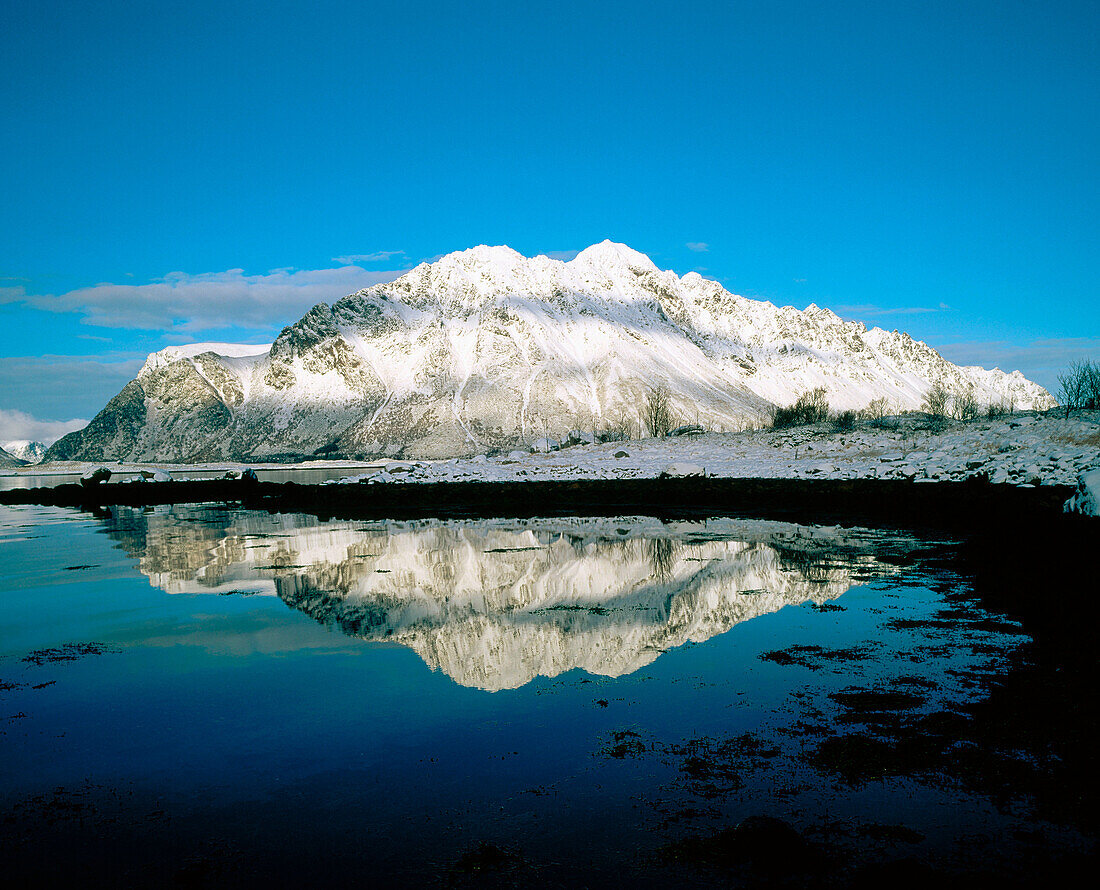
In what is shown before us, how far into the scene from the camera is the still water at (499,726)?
4.90 metres

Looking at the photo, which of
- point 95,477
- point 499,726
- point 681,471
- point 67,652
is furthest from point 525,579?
point 95,477

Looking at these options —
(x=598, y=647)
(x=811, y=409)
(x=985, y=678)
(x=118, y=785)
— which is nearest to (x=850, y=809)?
(x=985, y=678)

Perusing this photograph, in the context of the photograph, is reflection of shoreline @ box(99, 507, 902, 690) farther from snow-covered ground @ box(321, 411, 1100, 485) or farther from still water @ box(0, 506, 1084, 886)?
snow-covered ground @ box(321, 411, 1100, 485)

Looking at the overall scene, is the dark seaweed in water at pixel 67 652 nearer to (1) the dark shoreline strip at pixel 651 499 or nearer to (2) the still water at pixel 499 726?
(2) the still water at pixel 499 726

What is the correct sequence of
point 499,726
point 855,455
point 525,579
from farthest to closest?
point 855,455 → point 525,579 → point 499,726

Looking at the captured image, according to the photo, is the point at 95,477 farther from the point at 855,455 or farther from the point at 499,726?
the point at 499,726

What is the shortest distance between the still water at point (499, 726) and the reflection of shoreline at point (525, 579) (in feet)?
0.33

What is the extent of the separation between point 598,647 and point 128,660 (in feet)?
19.4

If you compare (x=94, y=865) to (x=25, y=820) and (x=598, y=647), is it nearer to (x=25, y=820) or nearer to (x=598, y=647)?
(x=25, y=820)

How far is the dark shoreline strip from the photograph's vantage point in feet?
81.4

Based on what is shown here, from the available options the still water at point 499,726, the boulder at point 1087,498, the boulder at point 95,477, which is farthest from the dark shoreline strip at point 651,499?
the still water at point 499,726

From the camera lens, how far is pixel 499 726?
7062mm

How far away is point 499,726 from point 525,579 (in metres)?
7.72

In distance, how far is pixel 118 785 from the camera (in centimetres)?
598
